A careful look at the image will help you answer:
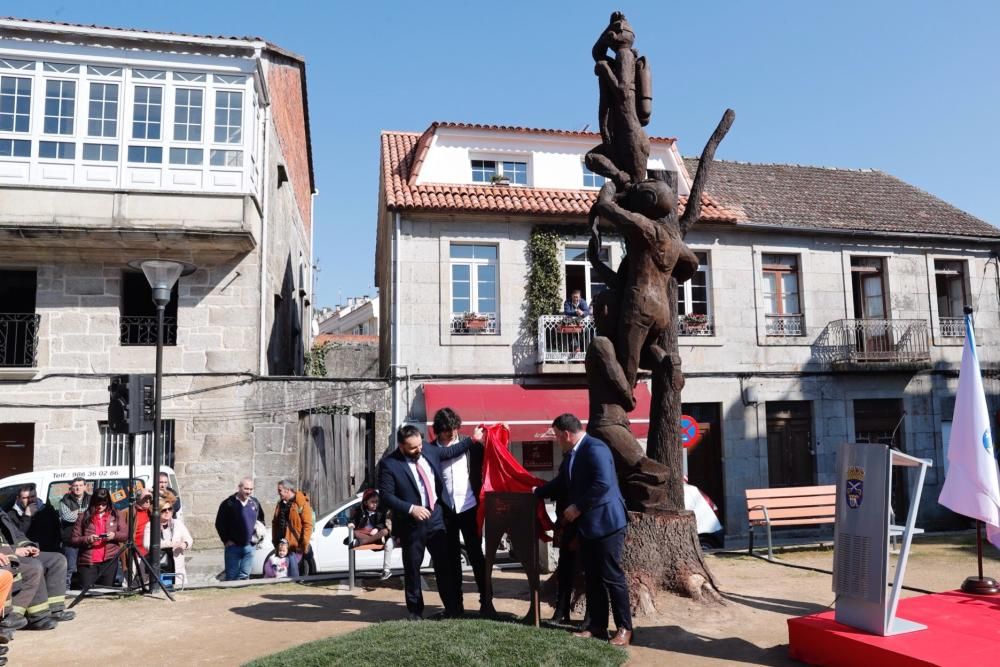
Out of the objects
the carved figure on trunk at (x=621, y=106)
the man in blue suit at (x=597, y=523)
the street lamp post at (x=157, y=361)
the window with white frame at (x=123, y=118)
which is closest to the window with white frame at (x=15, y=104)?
the window with white frame at (x=123, y=118)

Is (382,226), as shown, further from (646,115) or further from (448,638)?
(448,638)

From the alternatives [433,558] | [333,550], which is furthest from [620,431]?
[333,550]

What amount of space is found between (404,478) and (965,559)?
8.77 m

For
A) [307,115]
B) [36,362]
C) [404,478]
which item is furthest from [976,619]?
[307,115]

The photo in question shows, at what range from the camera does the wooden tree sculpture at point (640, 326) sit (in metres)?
7.51

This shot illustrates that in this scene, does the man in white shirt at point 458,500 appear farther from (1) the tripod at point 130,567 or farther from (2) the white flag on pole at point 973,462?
(2) the white flag on pole at point 973,462

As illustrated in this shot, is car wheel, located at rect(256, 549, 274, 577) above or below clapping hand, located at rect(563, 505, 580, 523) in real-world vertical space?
below

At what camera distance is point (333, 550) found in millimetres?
11312

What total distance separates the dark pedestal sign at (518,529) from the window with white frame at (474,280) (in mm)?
11265

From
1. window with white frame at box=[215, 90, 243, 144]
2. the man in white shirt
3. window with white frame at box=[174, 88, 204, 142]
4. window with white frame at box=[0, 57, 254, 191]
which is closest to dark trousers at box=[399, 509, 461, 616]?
the man in white shirt

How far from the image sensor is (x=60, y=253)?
53.3ft

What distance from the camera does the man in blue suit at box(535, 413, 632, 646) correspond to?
20.2 feet

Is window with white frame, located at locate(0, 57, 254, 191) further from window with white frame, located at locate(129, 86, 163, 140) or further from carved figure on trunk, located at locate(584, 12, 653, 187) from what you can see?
carved figure on trunk, located at locate(584, 12, 653, 187)

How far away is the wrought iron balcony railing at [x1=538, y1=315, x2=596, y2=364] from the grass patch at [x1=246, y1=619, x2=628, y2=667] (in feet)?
38.7
